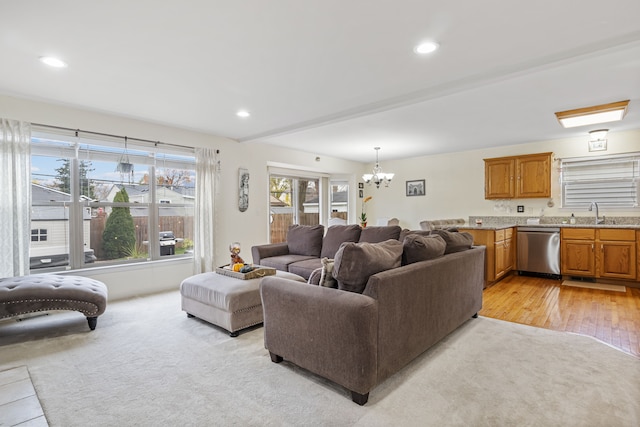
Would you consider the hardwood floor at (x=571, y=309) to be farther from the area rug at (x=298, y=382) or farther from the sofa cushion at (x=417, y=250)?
the sofa cushion at (x=417, y=250)

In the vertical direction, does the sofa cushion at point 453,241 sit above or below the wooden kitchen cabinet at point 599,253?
above

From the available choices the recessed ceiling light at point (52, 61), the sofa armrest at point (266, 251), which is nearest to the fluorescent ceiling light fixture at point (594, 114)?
the sofa armrest at point (266, 251)

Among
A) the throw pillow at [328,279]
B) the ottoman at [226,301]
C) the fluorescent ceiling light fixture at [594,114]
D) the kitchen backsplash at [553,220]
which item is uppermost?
the fluorescent ceiling light fixture at [594,114]

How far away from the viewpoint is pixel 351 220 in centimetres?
797

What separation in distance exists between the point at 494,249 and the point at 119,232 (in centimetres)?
532

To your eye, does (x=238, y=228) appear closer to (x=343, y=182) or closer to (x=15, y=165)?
(x=15, y=165)

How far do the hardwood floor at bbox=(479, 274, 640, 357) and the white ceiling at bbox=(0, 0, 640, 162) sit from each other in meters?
2.35

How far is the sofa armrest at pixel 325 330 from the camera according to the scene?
5.81ft

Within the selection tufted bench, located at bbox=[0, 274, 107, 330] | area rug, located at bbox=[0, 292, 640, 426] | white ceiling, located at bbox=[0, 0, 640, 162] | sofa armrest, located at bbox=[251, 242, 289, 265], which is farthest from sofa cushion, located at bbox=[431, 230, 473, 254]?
tufted bench, located at bbox=[0, 274, 107, 330]

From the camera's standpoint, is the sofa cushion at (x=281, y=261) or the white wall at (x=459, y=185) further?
the white wall at (x=459, y=185)

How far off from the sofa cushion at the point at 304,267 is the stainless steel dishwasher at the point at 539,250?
12.2ft

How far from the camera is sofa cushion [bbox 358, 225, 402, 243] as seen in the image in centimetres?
393

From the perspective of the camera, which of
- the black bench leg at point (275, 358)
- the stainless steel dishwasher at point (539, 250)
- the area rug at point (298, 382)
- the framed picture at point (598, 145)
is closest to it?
the area rug at point (298, 382)

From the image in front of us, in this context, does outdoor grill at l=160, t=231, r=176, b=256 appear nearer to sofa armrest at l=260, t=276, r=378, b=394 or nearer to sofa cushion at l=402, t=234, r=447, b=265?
sofa armrest at l=260, t=276, r=378, b=394
